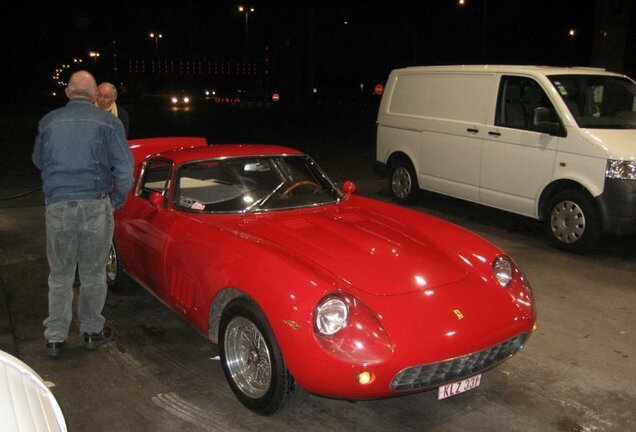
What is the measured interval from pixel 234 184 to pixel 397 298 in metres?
1.78

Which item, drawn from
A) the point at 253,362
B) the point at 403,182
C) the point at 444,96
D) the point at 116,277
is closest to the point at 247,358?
the point at 253,362

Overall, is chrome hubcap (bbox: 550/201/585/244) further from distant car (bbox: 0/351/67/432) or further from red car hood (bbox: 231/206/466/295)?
distant car (bbox: 0/351/67/432)

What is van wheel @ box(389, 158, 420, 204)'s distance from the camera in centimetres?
938

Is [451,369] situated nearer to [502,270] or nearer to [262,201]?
[502,270]

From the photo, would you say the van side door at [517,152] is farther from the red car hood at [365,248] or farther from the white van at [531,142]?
the red car hood at [365,248]

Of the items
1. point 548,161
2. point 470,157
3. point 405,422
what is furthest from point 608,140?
point 405,422

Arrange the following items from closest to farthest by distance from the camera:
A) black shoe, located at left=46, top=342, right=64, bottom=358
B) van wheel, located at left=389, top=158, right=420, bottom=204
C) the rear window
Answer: black shoe, located at left=46, top=342, right=64, bottom=358, the rear window, van wheel, located at left=389, top=158, right=420, bottom=204

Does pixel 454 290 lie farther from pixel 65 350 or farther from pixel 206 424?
pixel 65 350

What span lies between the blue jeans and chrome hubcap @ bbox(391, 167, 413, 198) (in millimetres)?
5906

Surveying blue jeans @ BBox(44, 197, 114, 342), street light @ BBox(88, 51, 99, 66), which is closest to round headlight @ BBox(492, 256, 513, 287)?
blue jeans @ BBox(44, 197, 114, 342)

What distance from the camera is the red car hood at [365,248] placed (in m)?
3.47

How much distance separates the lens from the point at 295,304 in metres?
3.16

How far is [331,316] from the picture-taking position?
3.17 metres

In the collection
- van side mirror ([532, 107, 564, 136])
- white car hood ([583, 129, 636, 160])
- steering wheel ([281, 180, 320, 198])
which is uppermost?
van side mirror ([532, 107, 564, 136])
